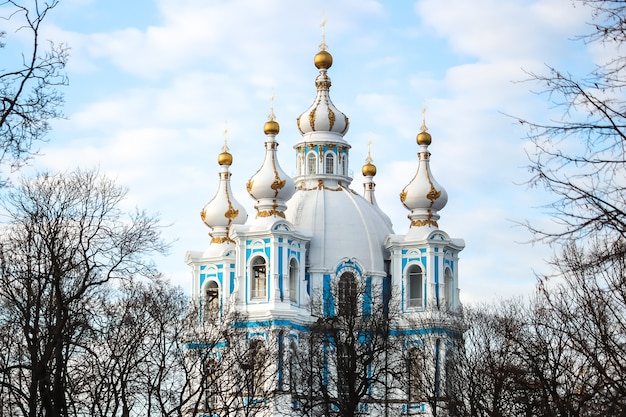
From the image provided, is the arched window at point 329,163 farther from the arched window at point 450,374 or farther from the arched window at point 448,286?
the arched window at point 450,374

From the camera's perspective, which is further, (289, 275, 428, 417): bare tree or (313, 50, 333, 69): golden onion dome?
(313, 50, 333, 69): golden onion dome

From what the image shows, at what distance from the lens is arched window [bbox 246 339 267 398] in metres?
41.4

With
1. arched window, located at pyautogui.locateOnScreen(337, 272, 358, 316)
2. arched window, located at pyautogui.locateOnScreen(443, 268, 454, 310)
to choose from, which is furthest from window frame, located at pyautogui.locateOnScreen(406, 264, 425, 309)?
arched window, located at pyautogui.locateOnScreen(337, 272, 358, 316)

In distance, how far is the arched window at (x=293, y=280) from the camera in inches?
2285

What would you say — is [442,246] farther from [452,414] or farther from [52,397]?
[52,397]

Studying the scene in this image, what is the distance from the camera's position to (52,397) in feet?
A: 64.8

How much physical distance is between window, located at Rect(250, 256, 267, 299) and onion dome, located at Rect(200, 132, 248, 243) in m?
4.07

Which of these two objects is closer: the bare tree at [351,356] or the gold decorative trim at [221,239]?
the bare tree at [351,356]

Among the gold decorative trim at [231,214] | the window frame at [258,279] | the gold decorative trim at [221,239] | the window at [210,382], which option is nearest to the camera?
the window at [210,382]

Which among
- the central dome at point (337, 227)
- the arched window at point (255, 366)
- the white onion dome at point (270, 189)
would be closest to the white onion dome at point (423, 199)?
the central dome at point (337, 227)


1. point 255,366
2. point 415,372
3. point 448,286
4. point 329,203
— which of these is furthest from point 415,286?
point 255,366

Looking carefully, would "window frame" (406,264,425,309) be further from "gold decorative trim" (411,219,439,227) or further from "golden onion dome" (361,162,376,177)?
"golden onion dome" (361,162,376,177)

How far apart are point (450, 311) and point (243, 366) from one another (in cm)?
1848

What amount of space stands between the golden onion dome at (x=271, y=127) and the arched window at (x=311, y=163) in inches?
117
